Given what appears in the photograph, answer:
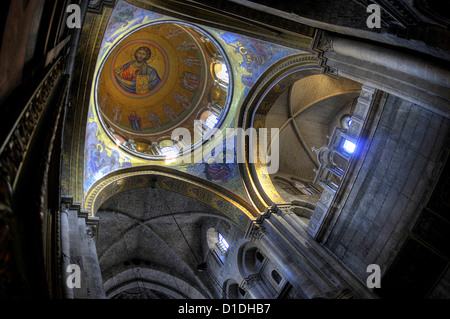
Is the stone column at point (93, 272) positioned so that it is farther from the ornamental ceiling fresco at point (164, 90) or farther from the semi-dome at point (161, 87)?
the semi-dome at point (161, 87)

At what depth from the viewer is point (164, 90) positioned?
17.6 metres

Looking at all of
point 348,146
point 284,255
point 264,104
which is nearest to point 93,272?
point 284,255

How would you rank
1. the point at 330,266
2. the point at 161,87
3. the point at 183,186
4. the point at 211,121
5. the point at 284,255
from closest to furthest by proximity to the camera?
the point at 330,266
the point at 284,255
the point at 183,186
the point at 211,121
the point at 161,87

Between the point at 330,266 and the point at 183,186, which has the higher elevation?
the point at 183,186

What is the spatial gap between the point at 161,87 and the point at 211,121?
3.70 metres

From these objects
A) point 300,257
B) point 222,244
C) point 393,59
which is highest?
point 222,244

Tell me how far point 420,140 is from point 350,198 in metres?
2.61

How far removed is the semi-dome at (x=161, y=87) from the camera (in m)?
15.8

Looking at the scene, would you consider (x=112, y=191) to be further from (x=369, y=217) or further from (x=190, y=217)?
(x=369, y=217)

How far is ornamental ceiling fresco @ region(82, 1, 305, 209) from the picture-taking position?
40.6ft

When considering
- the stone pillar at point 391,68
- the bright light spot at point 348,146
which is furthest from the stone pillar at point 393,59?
the bright light spot at point 348,146

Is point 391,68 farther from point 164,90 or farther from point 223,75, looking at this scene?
point 164,90

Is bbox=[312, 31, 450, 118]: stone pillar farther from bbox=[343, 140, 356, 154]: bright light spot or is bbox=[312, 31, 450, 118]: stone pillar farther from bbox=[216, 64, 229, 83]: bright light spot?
bbox=[216, 64, 229, 83]: bright light spot

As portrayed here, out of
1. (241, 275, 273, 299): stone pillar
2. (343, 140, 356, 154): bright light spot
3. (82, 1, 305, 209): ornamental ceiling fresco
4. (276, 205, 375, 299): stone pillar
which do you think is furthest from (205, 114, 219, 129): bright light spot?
(241, 275, 273, 299): stone pillar
